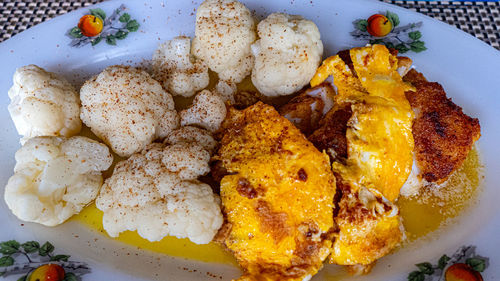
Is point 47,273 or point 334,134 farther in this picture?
point 334,134

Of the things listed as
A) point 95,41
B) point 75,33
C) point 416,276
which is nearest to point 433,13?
point 416,276

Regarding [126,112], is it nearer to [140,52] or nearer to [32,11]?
[140,52]

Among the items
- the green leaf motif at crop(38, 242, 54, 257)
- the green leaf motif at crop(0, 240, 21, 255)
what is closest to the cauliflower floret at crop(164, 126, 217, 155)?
the green leaf motif at crop(38, 242, 54, 257)

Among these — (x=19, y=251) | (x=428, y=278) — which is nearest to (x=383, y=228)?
(x=428, y=278)

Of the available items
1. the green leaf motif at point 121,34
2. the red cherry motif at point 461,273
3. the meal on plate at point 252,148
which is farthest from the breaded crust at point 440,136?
the green leaf motif at point 121,34

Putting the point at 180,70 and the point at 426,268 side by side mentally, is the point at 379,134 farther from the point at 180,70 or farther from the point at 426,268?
the point at 180,70

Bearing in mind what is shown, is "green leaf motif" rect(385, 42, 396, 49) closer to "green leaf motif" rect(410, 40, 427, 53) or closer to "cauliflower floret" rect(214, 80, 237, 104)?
"green leaf motif" rect(410, 40, 427, 53)
